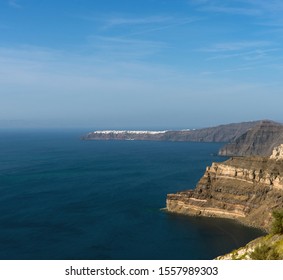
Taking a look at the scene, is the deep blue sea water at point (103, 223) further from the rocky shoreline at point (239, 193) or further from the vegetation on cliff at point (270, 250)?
the vegetation on cliff at point (270, 250)

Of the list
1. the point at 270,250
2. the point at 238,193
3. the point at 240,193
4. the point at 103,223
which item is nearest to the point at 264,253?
the point at 270,250

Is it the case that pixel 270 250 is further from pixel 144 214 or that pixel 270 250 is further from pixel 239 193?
pixel 239 193

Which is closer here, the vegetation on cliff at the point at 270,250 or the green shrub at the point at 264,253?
the green shrub at the point at 264,253

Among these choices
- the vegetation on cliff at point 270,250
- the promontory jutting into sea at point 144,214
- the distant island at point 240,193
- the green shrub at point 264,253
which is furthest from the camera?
the distant island at point 240,193

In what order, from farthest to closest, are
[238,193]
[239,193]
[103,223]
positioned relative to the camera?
[238,193]
[239,193]
[103,223]

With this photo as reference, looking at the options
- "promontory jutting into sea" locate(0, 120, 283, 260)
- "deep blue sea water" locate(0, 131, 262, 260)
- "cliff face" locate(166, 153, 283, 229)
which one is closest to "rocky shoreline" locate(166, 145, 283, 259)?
"cliff face" locate(166, 153, 283, 229)

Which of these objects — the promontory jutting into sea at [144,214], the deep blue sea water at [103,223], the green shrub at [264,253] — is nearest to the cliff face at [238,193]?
the promontory jutting into sea at [144,214]
